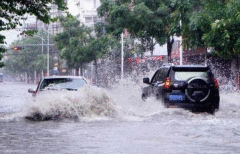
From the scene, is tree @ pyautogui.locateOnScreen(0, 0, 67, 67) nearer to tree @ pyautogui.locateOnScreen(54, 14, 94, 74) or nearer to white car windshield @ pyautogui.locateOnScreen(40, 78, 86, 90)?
white car windshield @ pyautogui.locateOnScreen(40, 78, 86, 90)

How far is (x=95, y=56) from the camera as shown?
63.8 m

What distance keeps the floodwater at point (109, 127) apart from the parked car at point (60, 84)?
3.60 ft

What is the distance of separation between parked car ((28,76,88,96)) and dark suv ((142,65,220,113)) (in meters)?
2.63

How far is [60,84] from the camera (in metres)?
17.8

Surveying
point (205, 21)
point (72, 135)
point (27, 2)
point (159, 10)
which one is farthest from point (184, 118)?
point (159, 10)

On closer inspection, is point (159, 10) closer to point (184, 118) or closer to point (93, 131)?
point (184, 118)

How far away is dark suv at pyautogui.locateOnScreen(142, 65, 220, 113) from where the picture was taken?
1636 centimetres

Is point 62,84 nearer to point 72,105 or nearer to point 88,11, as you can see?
point 72,105

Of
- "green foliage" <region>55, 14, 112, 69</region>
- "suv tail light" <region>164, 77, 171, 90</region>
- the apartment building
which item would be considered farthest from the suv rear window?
the apartment building

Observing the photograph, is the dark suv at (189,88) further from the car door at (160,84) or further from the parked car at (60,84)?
the parked car at (60,84)

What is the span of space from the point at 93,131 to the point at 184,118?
12.1 feet

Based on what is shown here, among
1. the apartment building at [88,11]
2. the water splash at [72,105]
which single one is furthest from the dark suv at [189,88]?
the apartment building at [88,11]

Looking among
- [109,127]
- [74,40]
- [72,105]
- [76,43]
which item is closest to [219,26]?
[72,105]

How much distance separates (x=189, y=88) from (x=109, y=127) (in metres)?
3.83
